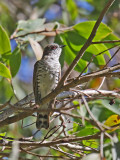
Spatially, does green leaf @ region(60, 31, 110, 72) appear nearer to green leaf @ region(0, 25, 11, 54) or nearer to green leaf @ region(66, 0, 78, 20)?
green leaf @ region(0, 25, 11, 54)

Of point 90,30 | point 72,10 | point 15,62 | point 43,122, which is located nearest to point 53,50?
point 90,30

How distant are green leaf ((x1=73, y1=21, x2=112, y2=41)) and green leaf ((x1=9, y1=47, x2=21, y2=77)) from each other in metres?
0.69

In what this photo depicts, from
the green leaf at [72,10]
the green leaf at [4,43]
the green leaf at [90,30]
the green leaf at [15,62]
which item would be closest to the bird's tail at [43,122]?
the green leaf at [15,62]

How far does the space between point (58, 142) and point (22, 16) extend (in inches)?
213

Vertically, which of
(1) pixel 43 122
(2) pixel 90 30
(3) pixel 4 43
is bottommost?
(1) pixel 43 122

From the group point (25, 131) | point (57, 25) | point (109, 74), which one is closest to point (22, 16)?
point (25, 131)

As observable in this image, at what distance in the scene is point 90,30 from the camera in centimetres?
367

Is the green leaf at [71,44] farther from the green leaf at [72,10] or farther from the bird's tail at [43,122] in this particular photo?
the green leaf at [72,10]

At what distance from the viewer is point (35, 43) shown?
3.79 metres

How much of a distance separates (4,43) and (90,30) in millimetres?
878

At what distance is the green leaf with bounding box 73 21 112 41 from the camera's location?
3.57 metres

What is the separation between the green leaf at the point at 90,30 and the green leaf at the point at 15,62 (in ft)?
2.25

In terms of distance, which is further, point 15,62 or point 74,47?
point 74,47

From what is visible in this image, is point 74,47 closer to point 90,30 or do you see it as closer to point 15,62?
point 90,30
